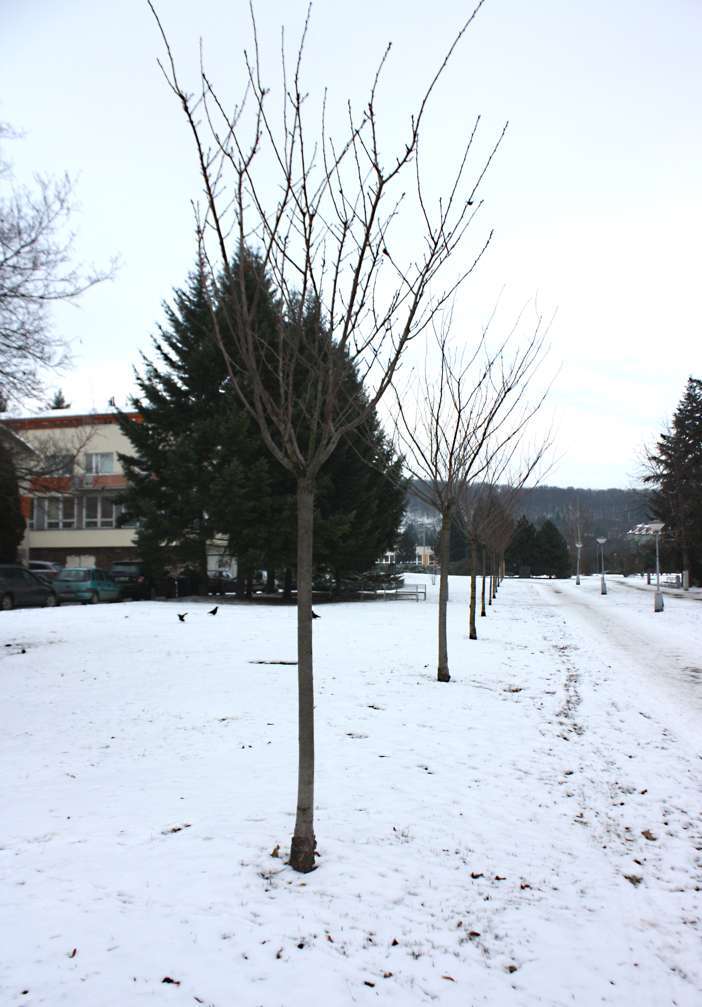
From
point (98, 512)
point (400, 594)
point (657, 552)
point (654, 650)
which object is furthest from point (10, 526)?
point (657, 552)

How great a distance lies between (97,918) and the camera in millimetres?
3385

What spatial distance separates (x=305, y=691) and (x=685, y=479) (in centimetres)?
4065

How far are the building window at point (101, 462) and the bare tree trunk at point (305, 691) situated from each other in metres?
48.5

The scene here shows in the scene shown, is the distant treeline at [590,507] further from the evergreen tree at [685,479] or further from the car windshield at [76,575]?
the car windshield at [76,575]

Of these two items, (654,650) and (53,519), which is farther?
(53,519)

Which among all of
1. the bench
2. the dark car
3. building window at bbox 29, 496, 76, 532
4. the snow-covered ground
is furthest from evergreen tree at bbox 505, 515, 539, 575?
the snow-covered ground

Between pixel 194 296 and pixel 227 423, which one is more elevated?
pixel 194 296

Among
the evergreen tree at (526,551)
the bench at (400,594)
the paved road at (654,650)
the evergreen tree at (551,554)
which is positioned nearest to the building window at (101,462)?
the bench at (400,594)

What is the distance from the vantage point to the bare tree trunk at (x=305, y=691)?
13.4ft

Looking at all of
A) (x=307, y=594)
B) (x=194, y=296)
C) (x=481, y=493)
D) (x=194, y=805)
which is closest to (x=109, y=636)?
(x=481, y=493)

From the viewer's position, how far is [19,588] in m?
23.0

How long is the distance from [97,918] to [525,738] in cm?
470

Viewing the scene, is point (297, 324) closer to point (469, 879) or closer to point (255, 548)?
point (469, 879)

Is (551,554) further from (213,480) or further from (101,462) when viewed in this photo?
(213,480)
